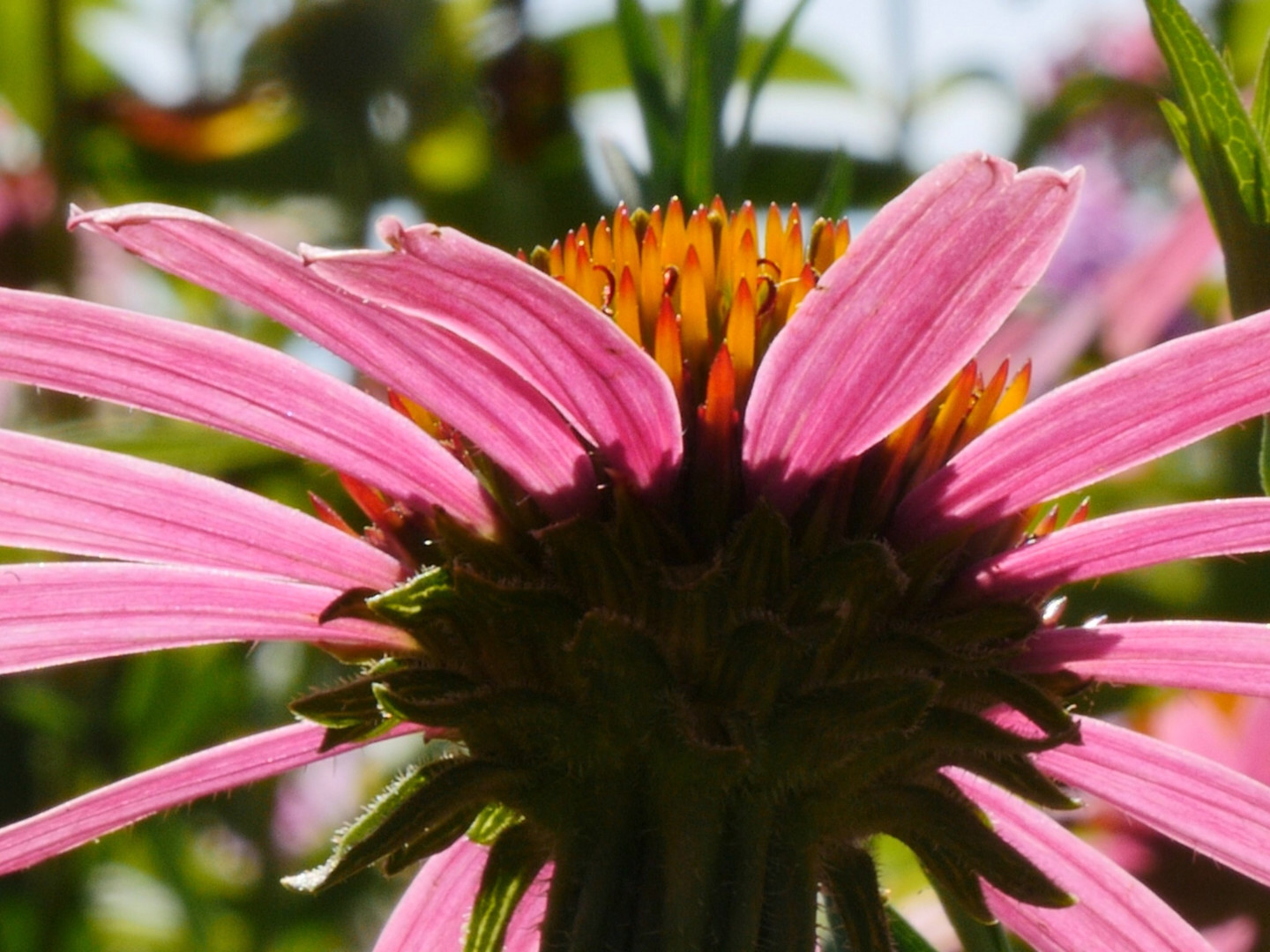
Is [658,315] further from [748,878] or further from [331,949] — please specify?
[331,949]

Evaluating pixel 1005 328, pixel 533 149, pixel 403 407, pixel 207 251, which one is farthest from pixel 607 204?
pixel 207 251

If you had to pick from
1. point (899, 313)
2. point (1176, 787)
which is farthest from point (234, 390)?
point (1176, 787)

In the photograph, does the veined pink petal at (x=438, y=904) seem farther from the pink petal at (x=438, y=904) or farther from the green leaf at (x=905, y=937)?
the green leaf at (x=905, y=937)

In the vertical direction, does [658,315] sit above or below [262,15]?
below

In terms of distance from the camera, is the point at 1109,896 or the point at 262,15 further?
the point at 262,15

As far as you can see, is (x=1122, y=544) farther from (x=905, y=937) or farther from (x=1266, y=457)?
(x=905, y=937)

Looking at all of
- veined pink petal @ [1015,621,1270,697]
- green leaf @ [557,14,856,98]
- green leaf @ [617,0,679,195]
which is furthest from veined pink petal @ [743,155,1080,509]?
green leaf @ [557,14,856,98]

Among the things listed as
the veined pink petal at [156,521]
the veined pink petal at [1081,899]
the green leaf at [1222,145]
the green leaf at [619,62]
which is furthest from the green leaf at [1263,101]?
the green leaf at [619,62]

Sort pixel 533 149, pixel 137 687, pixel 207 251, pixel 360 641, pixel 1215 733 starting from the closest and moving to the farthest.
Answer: pixel 207 251 → pixel 360 641 → pixel 1215 733 → pixel 137 687 → pixel 533 149
